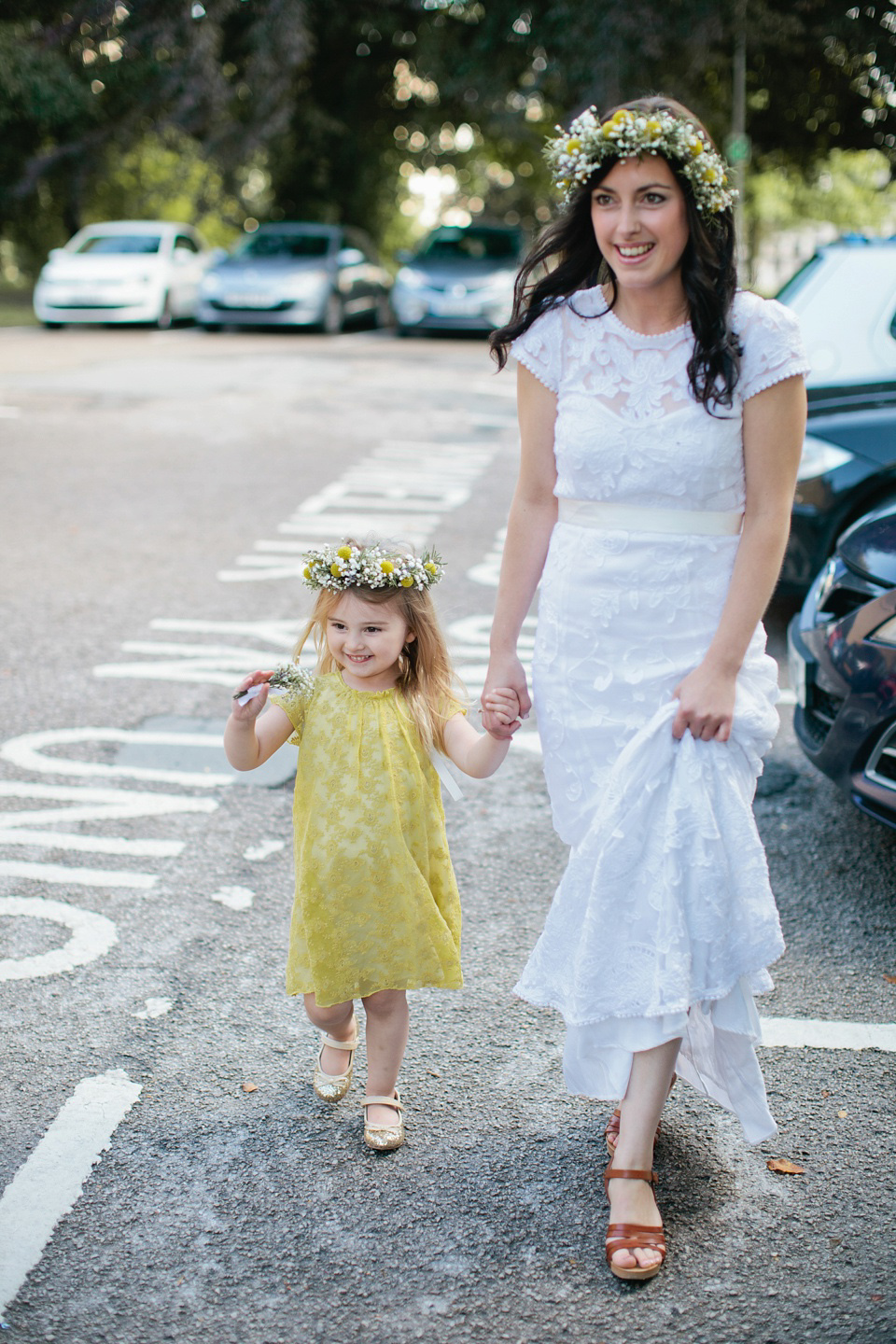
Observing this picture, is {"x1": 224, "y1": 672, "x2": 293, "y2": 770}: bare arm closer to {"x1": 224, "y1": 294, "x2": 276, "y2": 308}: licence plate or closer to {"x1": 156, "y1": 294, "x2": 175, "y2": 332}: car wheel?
{"x1": 224, "y1": 294, "x2": 276, "y2": 308}: licence plate

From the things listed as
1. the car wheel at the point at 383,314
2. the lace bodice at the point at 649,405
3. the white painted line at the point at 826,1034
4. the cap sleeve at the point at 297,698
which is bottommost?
the white painted line at the point at 826,1034

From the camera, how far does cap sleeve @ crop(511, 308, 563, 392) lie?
2387 mm

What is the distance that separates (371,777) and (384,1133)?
0.72 m

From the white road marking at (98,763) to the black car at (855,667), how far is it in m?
1.93

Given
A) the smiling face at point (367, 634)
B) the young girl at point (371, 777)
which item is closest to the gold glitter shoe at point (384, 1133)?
the young girl at point (371, 777)

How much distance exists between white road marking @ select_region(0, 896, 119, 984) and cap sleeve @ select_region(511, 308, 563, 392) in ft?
6.15

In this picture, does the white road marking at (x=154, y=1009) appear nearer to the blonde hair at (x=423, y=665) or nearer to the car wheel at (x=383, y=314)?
the blonde hair at (x=423, y=665)

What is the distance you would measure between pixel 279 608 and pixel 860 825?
10.1 ft

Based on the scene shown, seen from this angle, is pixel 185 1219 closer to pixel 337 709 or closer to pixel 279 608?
pixel 337 709

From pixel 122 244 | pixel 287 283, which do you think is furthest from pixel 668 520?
pixel 122 244

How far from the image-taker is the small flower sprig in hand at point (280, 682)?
2.47 m

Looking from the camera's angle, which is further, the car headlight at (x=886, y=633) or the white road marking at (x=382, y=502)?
the white road marking at (x=382, y=502)

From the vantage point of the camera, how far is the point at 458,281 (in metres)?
18.4

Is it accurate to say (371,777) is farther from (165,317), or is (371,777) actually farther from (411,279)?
(165,317)
